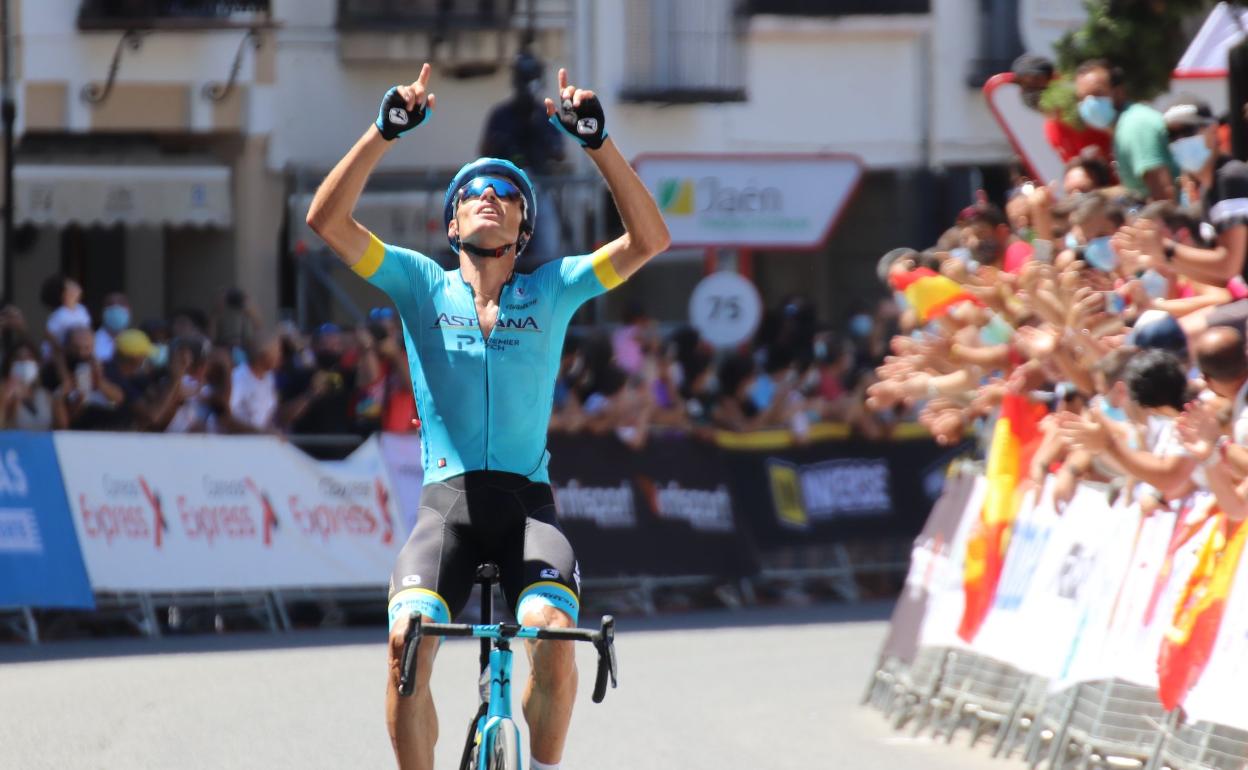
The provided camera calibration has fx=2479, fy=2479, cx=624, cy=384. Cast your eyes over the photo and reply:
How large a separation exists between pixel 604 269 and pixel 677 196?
16420 mm

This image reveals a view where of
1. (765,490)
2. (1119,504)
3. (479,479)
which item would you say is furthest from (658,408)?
(479,479)

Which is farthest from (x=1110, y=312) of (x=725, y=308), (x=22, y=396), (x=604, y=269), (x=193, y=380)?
(x=725, y=308)

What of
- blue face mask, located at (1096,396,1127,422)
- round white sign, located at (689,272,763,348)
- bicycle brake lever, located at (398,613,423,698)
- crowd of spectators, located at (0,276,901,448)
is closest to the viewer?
bicycle brake lever, located at (398,613,423,698)

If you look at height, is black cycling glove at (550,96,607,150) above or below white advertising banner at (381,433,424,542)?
above

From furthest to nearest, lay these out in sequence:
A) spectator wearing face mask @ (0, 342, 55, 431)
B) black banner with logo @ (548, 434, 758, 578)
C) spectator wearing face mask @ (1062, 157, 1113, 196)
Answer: black banner with logo @ (548, 434, 758, 578) → spectator wearing face mask @ (0, 342, 55, 431) → spectator wearing face mask @ (1062, 157, 1113, 196)

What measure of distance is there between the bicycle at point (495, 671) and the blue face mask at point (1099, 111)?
6.56m

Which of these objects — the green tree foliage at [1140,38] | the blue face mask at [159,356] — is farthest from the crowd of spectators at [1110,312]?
the blue face mask at [159,356]

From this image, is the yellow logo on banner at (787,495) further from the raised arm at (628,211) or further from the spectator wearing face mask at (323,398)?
the raised arm at (628,211)

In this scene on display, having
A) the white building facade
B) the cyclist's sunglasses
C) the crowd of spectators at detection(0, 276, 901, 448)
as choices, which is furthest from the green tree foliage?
the white building facade

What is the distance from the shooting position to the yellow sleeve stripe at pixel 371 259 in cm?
Result: 758

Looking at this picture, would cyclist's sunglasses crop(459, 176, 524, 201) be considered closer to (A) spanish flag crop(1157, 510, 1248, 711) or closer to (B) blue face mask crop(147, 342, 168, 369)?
(A) spanish flag crop(1157, 510, 1248, 711)

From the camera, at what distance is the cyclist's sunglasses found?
752 cm

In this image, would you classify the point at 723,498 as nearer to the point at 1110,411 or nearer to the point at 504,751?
the point at 1110,411

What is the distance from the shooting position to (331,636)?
1590 centimetres
